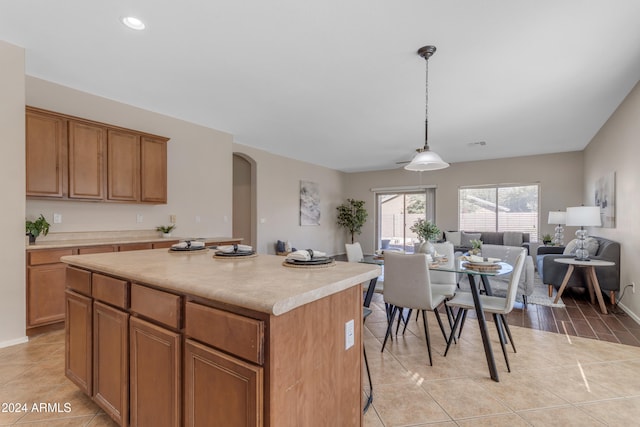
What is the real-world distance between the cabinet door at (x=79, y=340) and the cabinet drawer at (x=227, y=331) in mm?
973

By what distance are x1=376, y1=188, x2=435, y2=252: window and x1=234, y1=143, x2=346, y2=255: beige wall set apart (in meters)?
1.37

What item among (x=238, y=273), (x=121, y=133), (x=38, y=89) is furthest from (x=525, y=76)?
(x=38, y=89)

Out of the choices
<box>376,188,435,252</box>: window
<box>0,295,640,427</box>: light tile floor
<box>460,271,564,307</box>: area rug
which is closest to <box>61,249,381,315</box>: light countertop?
<box>0,295,640,427</box>: light tile floor

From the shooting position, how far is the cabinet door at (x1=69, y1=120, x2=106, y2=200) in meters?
3.23

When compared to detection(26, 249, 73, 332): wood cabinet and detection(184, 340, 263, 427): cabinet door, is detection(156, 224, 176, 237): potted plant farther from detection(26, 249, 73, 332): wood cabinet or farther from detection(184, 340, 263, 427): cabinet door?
detection(184, 340, 263, 427): cabinet door

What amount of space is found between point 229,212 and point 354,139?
2.64 meters

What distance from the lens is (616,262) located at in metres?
3.92

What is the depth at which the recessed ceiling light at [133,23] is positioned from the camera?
2317mm

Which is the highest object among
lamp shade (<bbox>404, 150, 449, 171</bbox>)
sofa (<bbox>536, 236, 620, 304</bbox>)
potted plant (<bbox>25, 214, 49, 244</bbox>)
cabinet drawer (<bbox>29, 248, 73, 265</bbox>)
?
lamp shade (<bbox>404, 150, 449, 171</bbox>)

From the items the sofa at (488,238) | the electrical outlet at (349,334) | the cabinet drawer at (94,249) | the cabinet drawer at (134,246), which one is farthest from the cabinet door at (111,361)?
the sofa at (488,238)

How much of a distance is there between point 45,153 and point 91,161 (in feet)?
1.32

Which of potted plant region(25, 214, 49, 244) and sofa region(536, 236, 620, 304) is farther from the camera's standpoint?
sofa region(536, 236, 620, 304)

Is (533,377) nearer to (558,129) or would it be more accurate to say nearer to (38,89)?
(558,129)

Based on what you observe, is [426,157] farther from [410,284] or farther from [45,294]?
[45,294]
